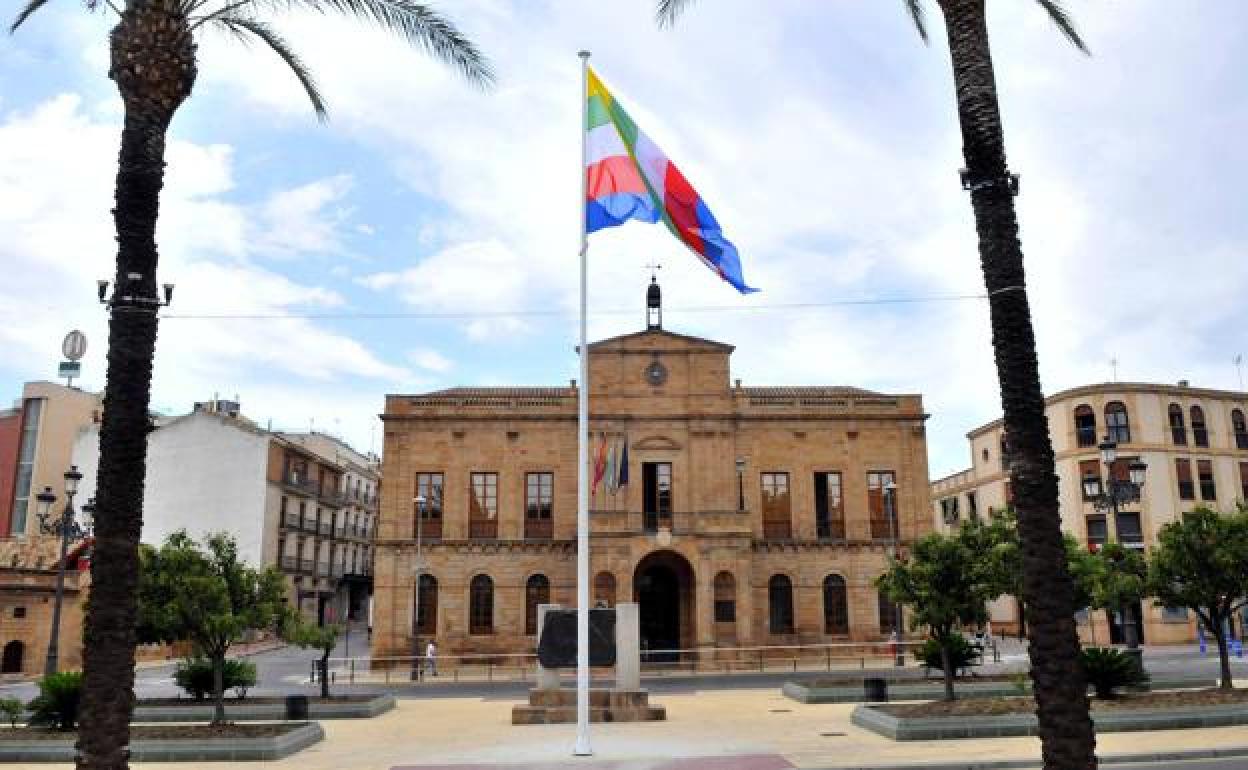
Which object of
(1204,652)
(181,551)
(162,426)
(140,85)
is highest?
(162,426)

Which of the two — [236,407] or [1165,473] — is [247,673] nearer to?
[1165,473]

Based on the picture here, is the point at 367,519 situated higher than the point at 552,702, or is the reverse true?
the point at 367,519

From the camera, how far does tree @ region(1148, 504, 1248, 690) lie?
1989 centimetres

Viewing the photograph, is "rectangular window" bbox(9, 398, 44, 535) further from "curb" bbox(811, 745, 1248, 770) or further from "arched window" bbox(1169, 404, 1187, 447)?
"arched window" bbox(1169, 404, 1187, 447)

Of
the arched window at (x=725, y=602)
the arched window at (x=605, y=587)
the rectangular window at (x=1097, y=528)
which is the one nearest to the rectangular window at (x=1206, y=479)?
the rectangular window at (x=1097, y=528)

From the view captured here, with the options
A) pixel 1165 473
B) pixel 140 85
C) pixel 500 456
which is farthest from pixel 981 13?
pixel 1165 473

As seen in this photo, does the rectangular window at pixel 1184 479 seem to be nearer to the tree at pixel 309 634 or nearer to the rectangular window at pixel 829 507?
the rectangular window at pixel 829 507

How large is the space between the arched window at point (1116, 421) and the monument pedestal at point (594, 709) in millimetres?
40837

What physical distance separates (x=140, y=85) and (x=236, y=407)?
6498cm

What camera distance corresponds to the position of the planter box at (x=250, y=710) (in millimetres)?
20125

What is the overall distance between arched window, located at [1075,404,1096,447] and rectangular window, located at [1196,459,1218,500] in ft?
19.3

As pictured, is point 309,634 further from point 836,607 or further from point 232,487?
point 232,487

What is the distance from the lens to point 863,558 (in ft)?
138

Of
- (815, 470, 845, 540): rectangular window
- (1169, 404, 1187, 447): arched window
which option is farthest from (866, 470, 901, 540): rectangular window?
(1169, 404, 1187, 447): arched window
